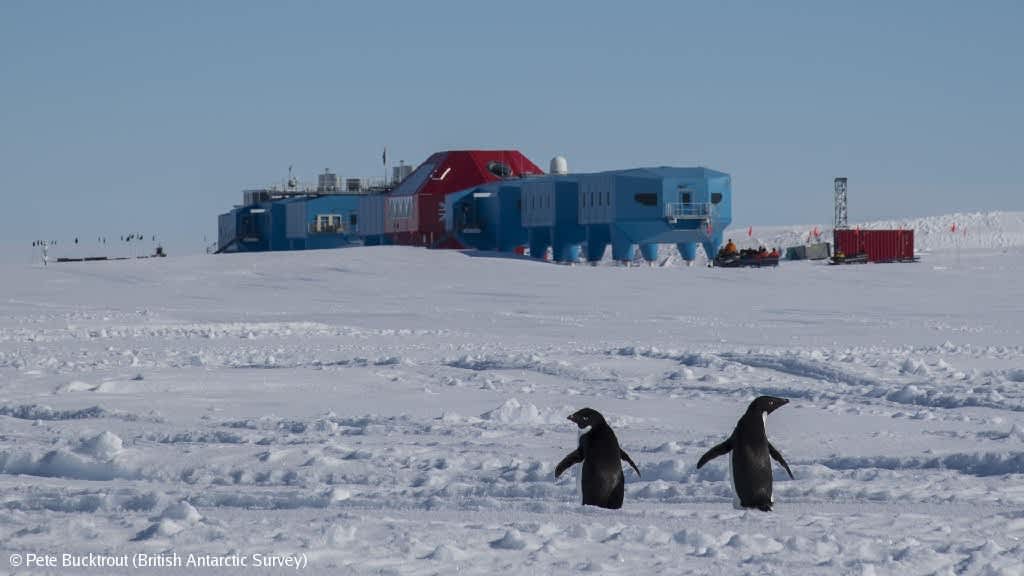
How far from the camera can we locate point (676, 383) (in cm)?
1936

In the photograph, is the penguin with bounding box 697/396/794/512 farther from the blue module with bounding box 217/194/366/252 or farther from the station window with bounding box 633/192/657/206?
the blue module with bounding box 217/194/366/252

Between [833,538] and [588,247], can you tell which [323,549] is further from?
[588,247]

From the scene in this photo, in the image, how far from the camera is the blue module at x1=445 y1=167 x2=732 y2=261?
200ft

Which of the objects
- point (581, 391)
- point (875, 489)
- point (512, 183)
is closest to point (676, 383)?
point (581, 391)

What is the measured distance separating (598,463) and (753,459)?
1.03 metres


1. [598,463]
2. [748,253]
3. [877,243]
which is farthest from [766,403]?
[877,243]

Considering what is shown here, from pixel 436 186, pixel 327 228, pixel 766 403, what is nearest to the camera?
pixel 766 403

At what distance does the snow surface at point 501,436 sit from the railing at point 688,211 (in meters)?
24.3

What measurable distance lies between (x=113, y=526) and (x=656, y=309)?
29.3 meters

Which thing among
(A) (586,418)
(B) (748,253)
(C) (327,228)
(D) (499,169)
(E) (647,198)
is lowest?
(A) (586,418)

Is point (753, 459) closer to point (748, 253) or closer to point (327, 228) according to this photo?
point (748, 253)

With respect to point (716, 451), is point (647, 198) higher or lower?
higher

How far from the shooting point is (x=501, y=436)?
46.6 feet

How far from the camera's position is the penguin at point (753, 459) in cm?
1003
